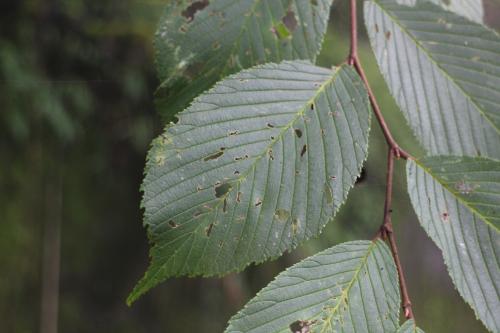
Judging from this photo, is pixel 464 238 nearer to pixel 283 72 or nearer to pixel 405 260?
pixel 283 72

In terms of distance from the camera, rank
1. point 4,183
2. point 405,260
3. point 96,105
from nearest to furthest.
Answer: point 4,183, point 96,105, point 405,260

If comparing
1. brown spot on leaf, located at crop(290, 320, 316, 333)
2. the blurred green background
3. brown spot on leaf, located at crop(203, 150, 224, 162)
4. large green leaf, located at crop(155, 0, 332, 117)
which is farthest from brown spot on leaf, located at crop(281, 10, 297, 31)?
the blurred green background

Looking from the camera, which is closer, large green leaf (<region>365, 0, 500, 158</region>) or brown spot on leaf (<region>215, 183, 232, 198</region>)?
brown spot on leaf (<region>215, 183, 232, 198</region>)

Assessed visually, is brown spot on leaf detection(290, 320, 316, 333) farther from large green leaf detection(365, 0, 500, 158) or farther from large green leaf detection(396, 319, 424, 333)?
large green leaf detection(365, 0, 500, 158)

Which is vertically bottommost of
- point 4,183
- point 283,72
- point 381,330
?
point 381,330

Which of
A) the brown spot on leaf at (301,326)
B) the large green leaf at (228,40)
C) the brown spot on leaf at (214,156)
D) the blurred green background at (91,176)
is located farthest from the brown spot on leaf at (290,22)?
the blurred green background at (91,176)

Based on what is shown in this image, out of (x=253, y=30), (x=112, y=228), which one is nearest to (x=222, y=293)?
(x=112, y=228)

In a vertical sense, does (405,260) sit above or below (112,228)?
below
